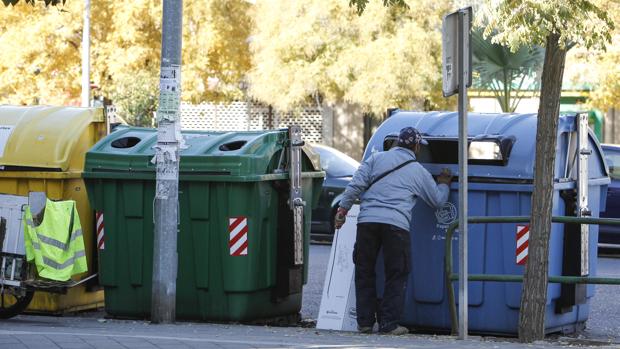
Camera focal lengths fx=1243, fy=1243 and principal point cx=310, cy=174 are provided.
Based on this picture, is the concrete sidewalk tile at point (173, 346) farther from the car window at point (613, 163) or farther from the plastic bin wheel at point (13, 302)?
the car window at point (613, 163)

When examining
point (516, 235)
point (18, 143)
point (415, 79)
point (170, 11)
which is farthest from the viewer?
point (415, 79)

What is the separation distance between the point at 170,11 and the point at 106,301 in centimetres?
239

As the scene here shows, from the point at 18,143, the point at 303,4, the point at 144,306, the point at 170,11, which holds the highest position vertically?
the point at 303,4

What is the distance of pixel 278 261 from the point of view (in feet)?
32.0

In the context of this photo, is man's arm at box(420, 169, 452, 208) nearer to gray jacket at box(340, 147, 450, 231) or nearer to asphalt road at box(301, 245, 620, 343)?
gray jacket at box(340, 147, 450, 231)

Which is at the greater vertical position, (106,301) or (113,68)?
(113,68)

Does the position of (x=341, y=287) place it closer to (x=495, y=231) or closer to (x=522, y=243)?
(x=495, y=231)

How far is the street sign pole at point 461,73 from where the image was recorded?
8.15 meters

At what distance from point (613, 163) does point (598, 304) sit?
5.64 meters

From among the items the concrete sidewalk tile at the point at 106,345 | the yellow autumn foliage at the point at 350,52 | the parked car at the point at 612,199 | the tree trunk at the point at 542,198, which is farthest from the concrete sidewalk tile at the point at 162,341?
the yellow autumn foliage at the point at 350,52

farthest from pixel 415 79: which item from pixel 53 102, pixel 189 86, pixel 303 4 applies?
pixel 53 102

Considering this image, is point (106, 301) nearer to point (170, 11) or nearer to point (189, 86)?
point (170, 11)

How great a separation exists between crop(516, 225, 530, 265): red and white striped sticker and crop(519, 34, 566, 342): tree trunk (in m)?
0.48

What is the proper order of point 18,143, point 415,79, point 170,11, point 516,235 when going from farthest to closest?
point 415,79
point 18,143
point 170,11
point 516,235
